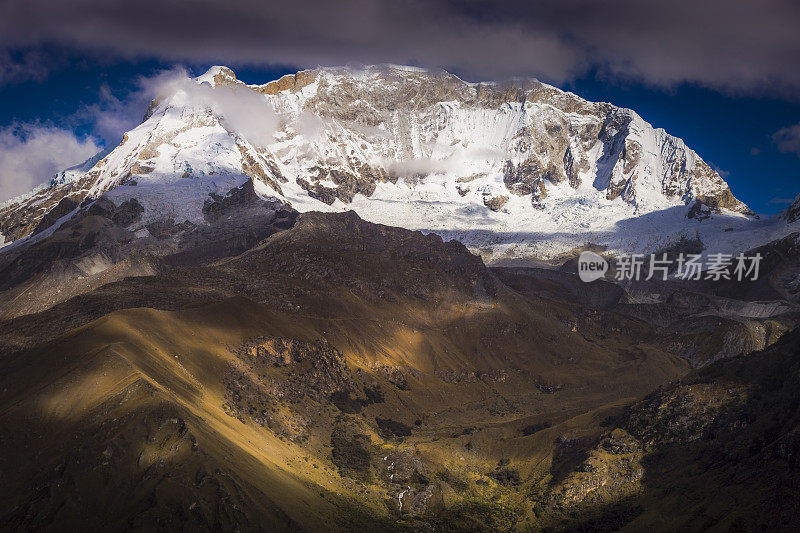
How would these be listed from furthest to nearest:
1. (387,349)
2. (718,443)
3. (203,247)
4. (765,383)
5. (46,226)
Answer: (46,226), (203,247), (387,349), (765,383), (718,443)

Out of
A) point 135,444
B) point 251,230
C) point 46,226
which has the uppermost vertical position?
point 135,444

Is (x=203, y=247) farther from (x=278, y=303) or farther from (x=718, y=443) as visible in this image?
(x=718, y=443)

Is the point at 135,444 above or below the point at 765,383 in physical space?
below

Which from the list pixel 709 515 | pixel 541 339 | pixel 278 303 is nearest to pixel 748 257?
pixel 541 339

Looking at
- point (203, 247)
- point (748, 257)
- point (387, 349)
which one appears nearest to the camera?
point (387, 349)

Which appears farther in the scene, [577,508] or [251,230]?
[251,230]

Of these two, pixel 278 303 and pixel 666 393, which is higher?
pixel 666 393

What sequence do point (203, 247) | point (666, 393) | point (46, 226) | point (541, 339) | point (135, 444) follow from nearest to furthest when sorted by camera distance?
point (135, 444) → point (666, 393) → point (541, 339) → point (203, 247) → point (46, 226)

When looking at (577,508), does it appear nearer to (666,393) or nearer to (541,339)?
(666,393)

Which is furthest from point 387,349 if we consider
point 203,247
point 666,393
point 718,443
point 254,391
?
point 203,247
